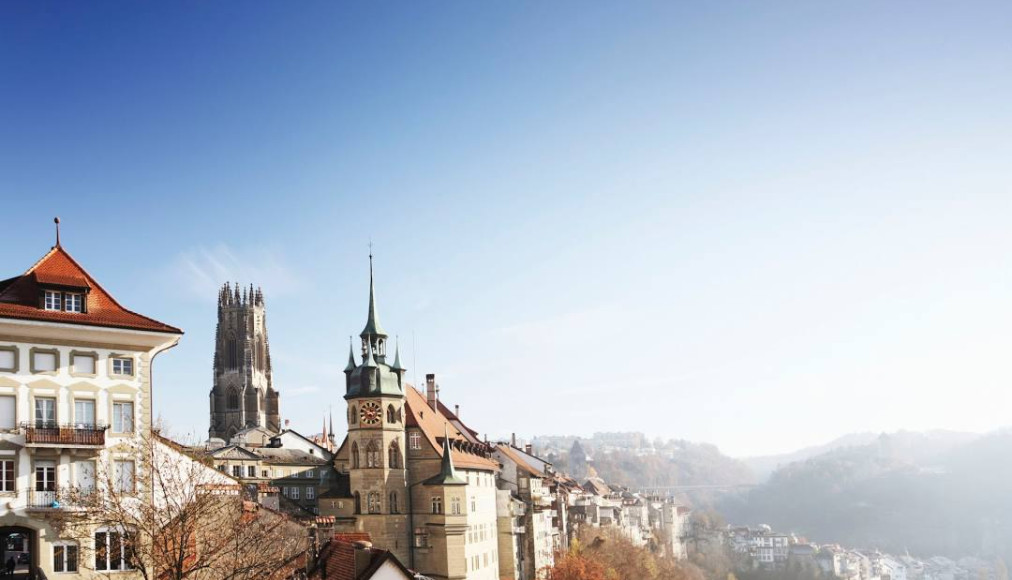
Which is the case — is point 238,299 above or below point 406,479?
above

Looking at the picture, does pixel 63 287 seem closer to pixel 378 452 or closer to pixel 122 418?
pixel 122 418

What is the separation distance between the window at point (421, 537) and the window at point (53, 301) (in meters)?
42.0

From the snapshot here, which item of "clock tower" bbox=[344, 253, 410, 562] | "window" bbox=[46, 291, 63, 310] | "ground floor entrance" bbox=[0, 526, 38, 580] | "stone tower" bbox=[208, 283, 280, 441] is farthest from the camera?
"stone tower" bbox=[208, 283, 280, 441]

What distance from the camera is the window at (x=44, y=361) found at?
35125 millimetres

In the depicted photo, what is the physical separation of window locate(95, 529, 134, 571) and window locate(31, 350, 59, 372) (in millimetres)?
6615

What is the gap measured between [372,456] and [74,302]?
126 ft

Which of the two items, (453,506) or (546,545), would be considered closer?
(453,506)

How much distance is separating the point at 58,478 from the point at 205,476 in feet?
18.4

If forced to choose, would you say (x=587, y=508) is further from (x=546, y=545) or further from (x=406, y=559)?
(x=406, y=559)

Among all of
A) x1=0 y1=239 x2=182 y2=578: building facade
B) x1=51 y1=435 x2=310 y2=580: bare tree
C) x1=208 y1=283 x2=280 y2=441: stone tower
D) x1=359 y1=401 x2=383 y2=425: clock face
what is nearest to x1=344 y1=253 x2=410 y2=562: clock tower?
x1=359 y1=401 x2=383 y2=425: clock face

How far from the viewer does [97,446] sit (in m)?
35.2

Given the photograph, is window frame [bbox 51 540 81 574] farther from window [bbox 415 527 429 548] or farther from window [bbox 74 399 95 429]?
window [bbox 415 527 429 548]

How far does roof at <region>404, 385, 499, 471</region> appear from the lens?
7506cm

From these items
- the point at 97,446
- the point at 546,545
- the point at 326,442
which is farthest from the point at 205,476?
the point at 326,442
